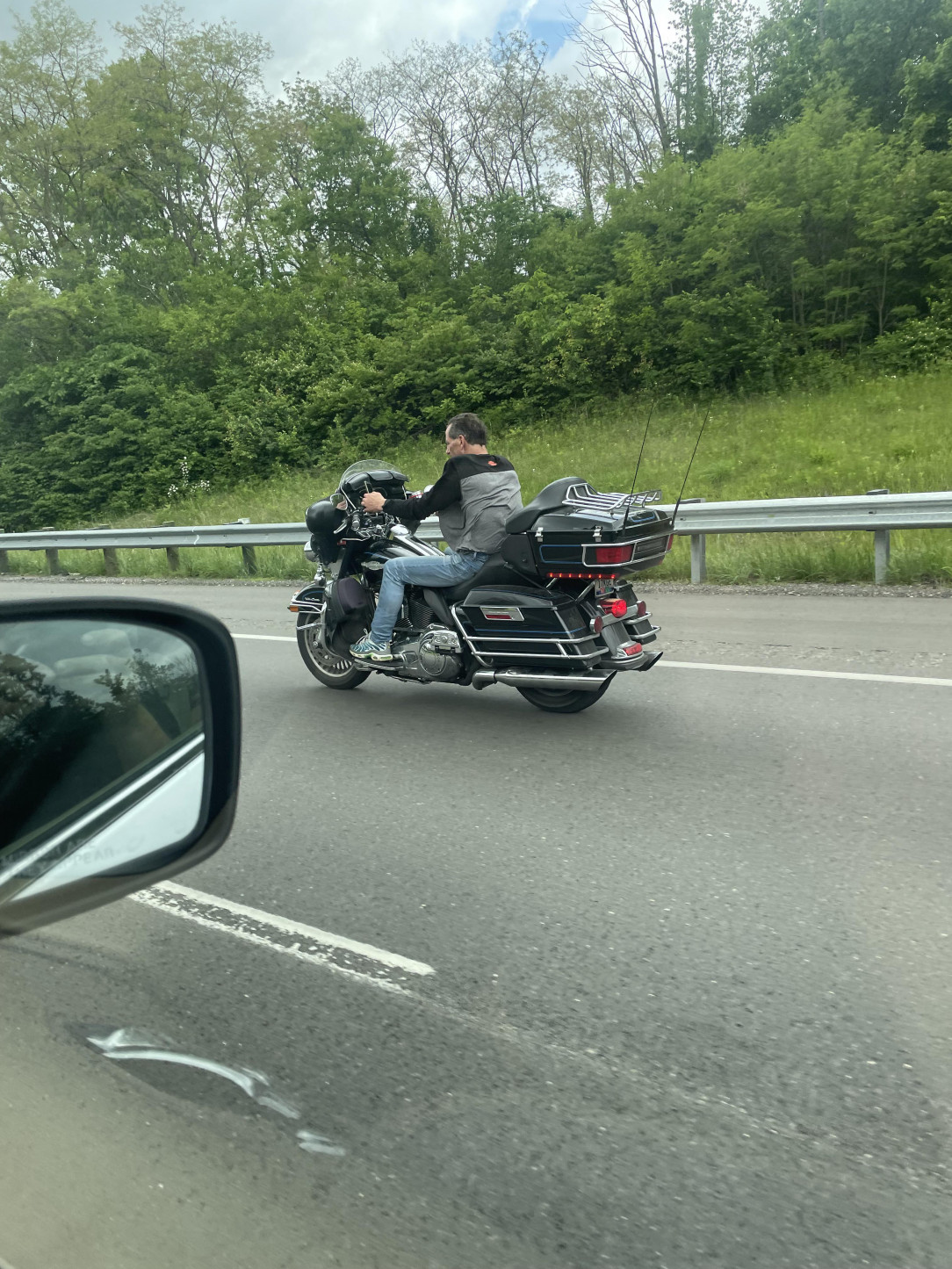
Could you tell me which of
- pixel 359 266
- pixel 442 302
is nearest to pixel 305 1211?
pixel 442 302

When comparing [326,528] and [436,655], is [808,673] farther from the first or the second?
[326,528]

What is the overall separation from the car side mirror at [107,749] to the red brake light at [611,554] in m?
3.91

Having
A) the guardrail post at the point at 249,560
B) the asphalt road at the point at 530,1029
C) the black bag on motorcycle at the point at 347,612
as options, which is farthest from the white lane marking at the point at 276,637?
the guardrail post at the point at 249,560

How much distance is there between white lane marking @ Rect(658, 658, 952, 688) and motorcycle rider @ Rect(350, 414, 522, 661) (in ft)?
6.31

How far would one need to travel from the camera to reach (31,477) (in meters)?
33.4

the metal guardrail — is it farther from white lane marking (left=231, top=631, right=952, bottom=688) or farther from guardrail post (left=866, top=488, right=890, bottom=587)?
white lane marking (left=231, top=631, right=952, bottom=688)

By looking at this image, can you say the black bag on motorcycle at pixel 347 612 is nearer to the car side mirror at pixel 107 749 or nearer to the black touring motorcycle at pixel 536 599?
the black touring motorcycle at pixel 536 599


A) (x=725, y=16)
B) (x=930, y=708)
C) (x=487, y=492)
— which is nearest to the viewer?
(x=930, y=708)

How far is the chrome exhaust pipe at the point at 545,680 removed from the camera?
6430mm

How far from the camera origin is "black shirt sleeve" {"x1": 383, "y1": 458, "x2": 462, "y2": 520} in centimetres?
679

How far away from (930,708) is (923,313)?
22.4 metres

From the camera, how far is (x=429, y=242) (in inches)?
1517

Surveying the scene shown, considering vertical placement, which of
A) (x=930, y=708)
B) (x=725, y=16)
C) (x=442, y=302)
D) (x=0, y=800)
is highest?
(x=725, y=16)

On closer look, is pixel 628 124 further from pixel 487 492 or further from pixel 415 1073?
pixel 415 1073
